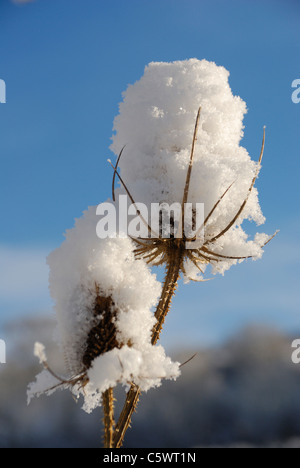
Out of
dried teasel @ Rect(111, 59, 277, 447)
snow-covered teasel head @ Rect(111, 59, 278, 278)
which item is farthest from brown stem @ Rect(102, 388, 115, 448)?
snow-covered teasel head @ Rect(111, 59, 278, 278)

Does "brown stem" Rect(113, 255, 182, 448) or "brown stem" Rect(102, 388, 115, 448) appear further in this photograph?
"brown stem" Rect(113, 255, 182, 448)

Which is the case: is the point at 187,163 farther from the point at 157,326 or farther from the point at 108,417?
the point at 108,417

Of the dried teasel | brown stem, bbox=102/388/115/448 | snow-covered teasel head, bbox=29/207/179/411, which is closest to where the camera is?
snow-covered teasel head, bbox=29/207/179/411

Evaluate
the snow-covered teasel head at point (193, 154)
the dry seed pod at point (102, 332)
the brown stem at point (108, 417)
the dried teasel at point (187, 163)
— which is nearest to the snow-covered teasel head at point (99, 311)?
the dry seed pod at point (102, 332)

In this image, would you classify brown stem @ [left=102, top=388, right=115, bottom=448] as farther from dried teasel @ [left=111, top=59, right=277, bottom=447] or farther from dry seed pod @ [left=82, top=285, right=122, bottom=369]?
dried teasel @ [left=111, top=59, right=277, bottom=447]

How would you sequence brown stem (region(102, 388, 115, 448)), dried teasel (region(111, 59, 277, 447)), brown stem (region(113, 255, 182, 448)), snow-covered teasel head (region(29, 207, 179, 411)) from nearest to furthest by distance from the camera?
snow-covered teasel head (region(29, 207, 179, 411)) → brown stem (region(102, 388, 115, 448)) → brown stem (region(113, 255, 182, 448)) → dried teasel (region(111, 59, 277, 447))

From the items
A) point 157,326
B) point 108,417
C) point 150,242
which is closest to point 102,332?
point 108,417
